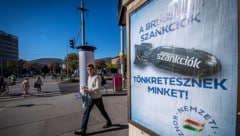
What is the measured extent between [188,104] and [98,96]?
3032mm

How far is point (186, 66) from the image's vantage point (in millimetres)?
2010

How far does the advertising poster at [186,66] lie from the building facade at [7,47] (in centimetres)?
10880

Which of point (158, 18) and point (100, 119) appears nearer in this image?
point (158, 18)

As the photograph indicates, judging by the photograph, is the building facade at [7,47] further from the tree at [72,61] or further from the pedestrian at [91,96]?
the pedestrian at [91,96]

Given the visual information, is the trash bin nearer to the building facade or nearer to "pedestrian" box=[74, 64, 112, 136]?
"pedestrian" box=[74, 64, 112, 136]

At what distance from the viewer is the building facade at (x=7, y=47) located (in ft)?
349

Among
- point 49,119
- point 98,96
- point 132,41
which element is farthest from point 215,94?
point 49,119

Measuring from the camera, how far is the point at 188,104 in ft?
6.66

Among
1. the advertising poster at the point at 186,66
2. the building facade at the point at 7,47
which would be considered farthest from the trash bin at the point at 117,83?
the building facade at the point at 7,47

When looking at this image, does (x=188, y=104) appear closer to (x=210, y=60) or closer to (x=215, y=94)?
(x=215, y=94)

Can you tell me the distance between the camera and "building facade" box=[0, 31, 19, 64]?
349 feet

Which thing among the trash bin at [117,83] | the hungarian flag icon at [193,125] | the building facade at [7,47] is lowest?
the trash bin at [117,83]

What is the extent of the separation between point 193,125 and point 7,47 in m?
135

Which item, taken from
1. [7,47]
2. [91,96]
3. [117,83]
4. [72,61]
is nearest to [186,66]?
[91,96]
